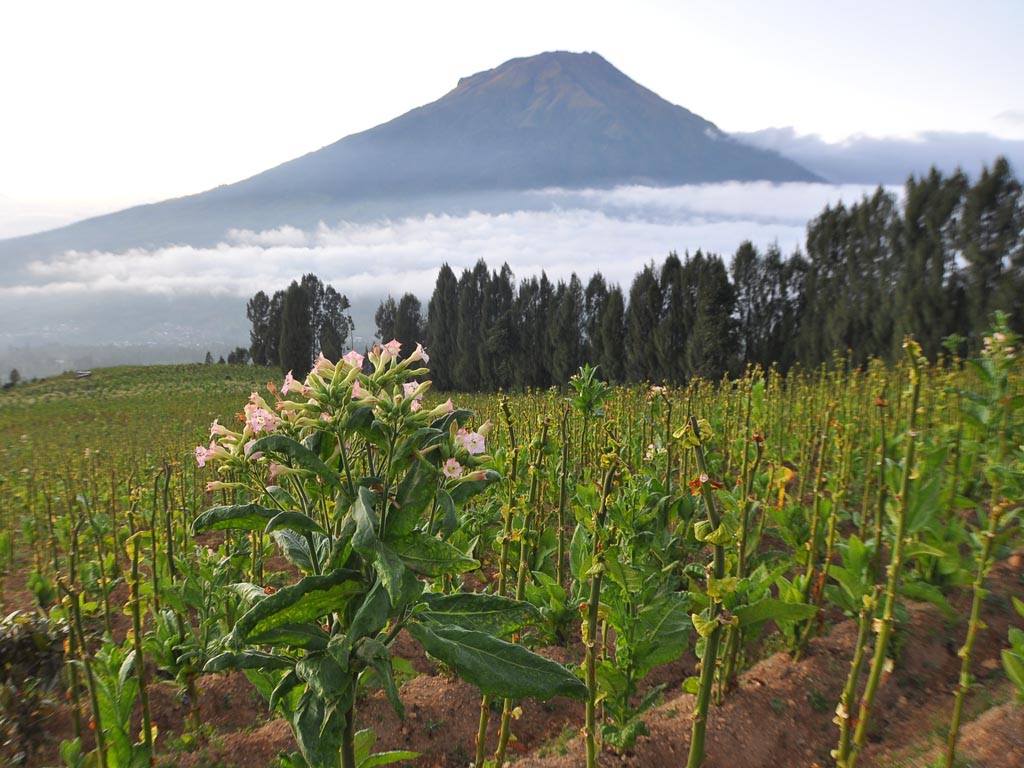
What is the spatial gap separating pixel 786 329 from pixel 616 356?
1033cm

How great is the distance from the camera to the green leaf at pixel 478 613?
67.0 inches

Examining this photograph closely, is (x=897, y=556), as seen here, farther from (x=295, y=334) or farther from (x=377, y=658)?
(x=295, y=334)

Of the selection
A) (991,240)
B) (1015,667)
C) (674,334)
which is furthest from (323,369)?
(674,334)

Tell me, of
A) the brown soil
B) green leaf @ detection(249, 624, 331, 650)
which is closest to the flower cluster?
green leaf @ detection(249, 624, 331, 650)

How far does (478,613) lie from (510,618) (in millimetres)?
95

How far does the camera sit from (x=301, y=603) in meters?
1.48

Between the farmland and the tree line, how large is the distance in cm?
1561

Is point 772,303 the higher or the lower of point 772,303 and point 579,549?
the lower

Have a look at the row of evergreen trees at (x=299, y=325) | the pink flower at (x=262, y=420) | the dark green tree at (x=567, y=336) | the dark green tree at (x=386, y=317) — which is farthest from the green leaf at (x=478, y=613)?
the dark green tree at (x=386, y=317)

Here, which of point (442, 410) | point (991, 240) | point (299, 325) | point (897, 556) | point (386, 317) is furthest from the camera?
point (386, 317)

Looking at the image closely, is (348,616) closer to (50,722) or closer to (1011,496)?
(50,722)

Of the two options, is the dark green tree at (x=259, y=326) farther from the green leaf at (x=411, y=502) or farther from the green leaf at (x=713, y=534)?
the green leaf at (x=713, y=534)

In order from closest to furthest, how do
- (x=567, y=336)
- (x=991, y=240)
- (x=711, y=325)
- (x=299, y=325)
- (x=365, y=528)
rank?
1. (x=365, y=528)
2. (x=991, y=240)
3. (x=711, y=325)
4. (x=567, y=336)
5. (x=299, y=325)

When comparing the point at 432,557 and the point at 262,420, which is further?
the point at 262,420
